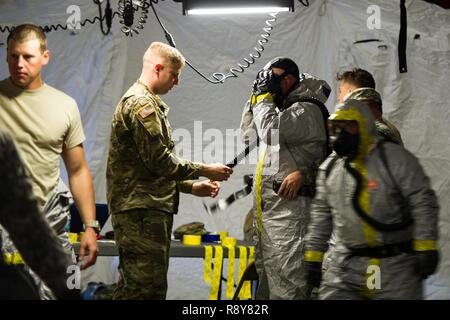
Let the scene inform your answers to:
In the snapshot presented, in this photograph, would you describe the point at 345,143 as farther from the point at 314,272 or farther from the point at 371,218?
the point at 314,272

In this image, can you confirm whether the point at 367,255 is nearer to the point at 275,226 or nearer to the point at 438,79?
the point at 275,226

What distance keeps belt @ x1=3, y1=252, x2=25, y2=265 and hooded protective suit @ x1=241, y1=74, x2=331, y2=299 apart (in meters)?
1.10

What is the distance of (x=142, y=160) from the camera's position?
2.79m

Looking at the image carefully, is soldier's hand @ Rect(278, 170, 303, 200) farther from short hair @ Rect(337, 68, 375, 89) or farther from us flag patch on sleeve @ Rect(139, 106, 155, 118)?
us flag patch on sleeve @ Rect(139, 106, 155, 118)

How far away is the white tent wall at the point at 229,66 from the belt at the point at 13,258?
6.06 ft

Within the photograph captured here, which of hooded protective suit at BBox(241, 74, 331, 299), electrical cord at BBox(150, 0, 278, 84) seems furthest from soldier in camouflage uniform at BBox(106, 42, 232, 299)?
electrical cord at BBox(150, 0, 278, 84)

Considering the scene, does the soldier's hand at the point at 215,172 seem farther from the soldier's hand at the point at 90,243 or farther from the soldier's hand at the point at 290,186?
the soldier's hand at the point at 90,243

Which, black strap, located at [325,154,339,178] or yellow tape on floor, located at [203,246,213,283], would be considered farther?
yellow tape on floor, located at [203,246,213,283]

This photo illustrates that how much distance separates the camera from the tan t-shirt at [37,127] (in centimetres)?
237

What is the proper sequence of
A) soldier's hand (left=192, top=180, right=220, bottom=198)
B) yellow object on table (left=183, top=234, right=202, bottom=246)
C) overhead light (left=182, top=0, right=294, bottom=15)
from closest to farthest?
soldier's hand (left=192, top=180, right=220, bottom=198), yellow object on table (left=183, top=234, right=202, bottom=246), overhead light (left=182, top=0, right=294, bottom=15)

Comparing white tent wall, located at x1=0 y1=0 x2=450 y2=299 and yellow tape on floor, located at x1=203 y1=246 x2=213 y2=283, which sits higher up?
white tent wall, located at x1=0 y1=0 x2=450 y2=299

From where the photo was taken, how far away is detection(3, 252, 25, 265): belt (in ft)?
7.36

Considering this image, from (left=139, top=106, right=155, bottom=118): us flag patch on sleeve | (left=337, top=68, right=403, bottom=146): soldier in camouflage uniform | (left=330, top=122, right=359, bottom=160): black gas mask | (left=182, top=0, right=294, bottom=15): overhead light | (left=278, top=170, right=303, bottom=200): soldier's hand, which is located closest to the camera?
(left=330, top=122, right=359, bottom=160): black gas mask
